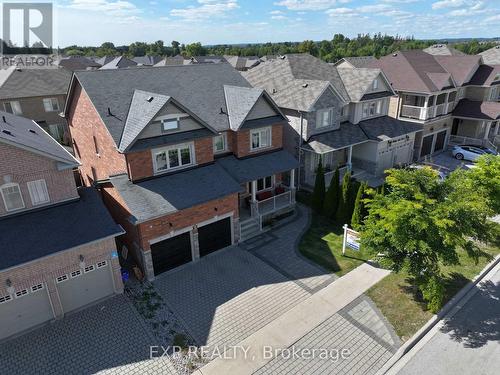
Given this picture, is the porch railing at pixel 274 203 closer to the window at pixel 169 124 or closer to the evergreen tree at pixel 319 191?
the evergreen tree at pixel 319 191

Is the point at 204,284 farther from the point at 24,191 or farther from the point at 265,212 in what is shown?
the point at 24,191

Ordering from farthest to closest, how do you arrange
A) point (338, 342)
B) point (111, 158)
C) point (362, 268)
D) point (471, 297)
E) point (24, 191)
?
point (111, 158)
point (362, 268)
point (471, 297)
point (24, 191)
point (338, 342)

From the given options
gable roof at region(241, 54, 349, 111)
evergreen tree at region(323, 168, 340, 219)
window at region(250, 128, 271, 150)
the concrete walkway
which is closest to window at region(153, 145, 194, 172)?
window at region(250, 128, 271, 150)

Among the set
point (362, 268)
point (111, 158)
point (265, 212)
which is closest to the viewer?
point (362, 268)

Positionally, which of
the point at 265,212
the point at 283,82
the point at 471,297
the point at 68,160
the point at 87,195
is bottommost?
the point at 471,297

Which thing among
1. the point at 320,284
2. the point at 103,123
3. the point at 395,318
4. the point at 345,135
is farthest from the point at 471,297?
the point at 103,123

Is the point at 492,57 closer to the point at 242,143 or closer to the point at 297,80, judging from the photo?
the point at 297,80
